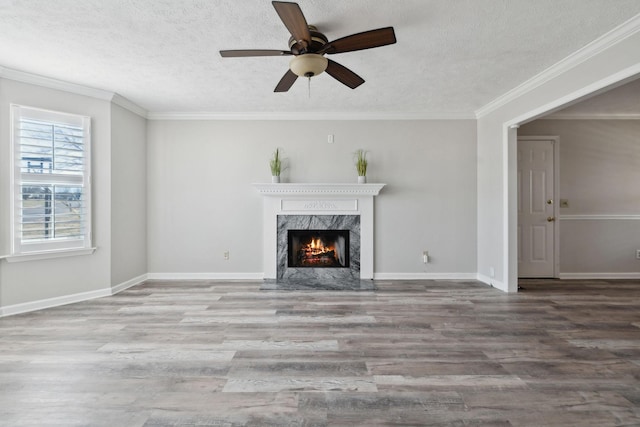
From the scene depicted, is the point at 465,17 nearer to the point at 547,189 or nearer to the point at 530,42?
the point at 530,42

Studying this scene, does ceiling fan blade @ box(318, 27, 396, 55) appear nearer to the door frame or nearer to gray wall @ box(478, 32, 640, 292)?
gray wall @ box(478, 32, 640, 292)

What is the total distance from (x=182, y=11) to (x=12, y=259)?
3.05 m

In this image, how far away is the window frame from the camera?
3.24 metres

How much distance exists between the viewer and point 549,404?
5.81 feet

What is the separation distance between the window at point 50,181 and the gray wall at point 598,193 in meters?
6.00

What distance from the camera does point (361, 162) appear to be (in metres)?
4.62

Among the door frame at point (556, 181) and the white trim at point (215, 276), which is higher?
the door frame at point (556, 181)

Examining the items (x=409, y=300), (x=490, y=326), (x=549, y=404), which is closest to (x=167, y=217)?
(x=409, y=300)

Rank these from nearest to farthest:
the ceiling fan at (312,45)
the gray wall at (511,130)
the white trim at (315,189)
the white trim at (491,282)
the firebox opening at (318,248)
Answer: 1. the ceiling fan at (312,45)
2. the gray wall at (511,130)
3. the white trim at (491,282)
4. the white trim at (315,189)
5. the firebox opening at (318,248)

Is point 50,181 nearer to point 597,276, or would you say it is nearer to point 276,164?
point 276,164

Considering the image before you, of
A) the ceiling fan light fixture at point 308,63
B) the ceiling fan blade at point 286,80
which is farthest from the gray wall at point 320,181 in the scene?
the ceiling fan light fixture at point 308,63

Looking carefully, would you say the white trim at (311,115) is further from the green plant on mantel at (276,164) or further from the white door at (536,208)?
the white door at (536,208)

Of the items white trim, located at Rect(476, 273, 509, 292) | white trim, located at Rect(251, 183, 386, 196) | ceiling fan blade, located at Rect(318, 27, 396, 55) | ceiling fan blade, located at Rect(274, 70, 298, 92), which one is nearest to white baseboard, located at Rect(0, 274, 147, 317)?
white trim, located at Rect(251, 183, 386, 196)

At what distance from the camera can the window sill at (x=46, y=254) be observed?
325 cm
